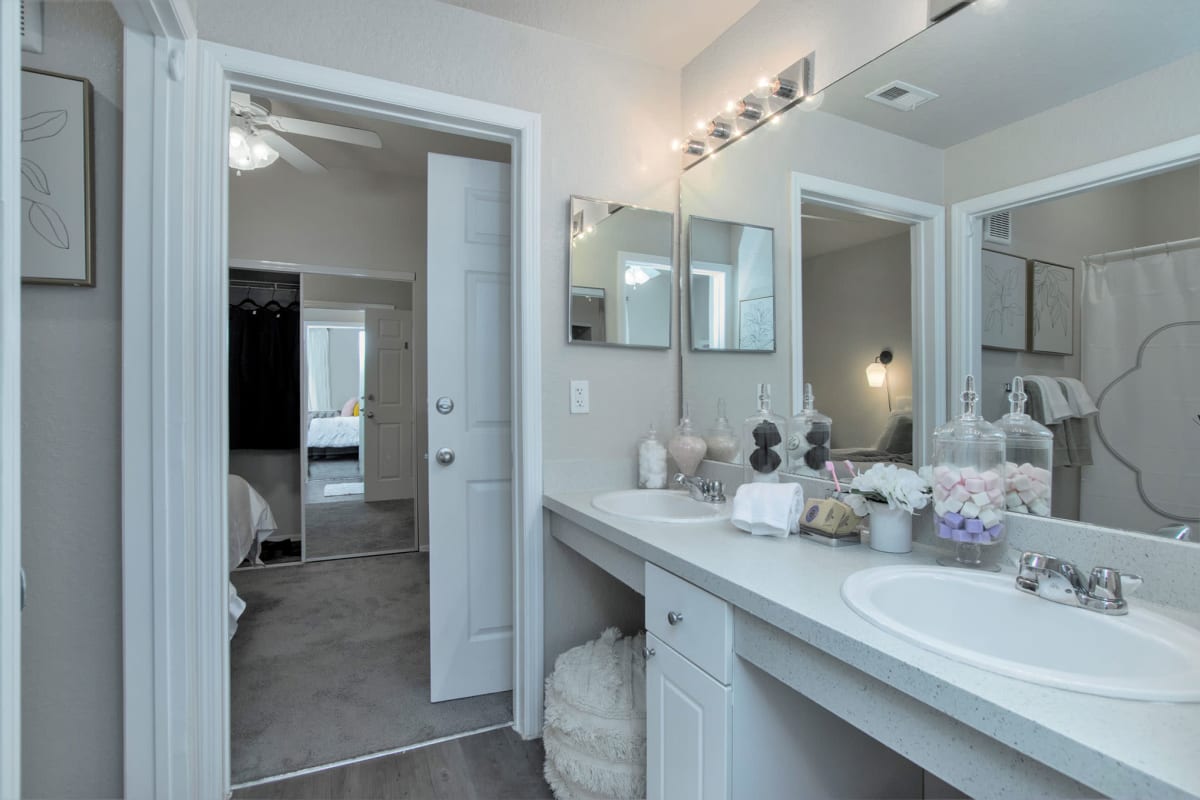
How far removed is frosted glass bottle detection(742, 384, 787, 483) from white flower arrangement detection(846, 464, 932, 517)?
1.35 feet

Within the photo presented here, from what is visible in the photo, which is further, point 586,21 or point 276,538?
point 276,538

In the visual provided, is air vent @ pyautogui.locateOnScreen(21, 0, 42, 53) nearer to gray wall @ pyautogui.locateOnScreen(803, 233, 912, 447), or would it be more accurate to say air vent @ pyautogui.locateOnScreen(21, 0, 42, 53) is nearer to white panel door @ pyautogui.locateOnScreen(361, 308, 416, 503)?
gray wall @ pyautogui.locateOnScreen(803, 233, 912, 447)

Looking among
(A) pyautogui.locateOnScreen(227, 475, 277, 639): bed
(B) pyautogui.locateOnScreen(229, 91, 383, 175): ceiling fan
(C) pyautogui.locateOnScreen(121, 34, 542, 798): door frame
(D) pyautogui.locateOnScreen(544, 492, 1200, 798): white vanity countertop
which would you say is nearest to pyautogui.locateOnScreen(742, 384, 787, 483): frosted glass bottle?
(D) pyautogui.locateOnScreen(544, 492, 1200, 798): white vanity countertop

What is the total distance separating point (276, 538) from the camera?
4.15 meters

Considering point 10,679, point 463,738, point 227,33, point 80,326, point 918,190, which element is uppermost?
point 227,33

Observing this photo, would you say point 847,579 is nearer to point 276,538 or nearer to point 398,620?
point 398,620

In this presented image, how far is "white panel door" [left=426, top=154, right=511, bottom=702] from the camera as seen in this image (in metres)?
2.13

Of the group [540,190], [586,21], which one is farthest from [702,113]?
[540,190]

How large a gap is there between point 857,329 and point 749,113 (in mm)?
833

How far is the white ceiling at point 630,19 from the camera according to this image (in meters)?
1.83

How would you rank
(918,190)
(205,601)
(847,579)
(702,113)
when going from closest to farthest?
(847,579) < (918,190) < (205,601) < (702,113)

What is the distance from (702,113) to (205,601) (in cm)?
221

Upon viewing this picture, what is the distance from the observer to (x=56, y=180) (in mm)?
1370

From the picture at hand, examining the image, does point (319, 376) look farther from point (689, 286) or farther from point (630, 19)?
point (630, 19)
